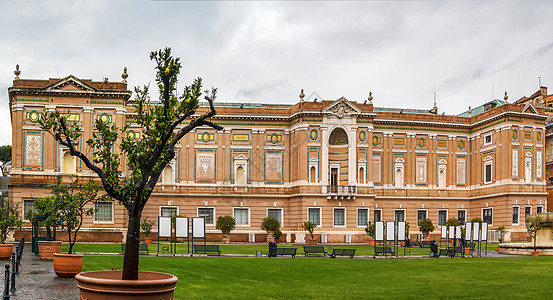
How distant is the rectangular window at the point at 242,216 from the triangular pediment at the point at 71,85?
730 inches

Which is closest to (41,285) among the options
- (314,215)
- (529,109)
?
(314,215)

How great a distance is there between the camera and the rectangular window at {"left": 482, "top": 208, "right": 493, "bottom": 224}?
64.2 meters

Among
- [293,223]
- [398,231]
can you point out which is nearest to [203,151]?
[293,223]

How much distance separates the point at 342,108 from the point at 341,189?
7972mm

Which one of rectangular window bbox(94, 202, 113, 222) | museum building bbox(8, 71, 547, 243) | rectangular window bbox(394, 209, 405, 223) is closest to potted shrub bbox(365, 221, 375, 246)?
museum building bbox(8, 71, 547, 243)

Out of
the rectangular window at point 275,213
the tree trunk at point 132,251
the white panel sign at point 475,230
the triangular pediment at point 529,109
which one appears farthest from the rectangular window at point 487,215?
the tree trunk at point 132,251

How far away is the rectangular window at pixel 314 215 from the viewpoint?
61031 mm

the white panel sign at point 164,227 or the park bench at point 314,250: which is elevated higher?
the white panel sign at point 164,227

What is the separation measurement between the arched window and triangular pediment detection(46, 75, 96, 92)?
23.5 metres

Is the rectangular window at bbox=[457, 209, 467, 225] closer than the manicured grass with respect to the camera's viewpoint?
No

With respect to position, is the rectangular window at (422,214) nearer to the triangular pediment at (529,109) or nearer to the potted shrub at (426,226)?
the potted shrub at (426,226)

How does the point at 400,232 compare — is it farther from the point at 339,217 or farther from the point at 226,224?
the point at 226,224

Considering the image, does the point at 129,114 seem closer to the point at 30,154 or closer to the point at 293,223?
the point at 30,154

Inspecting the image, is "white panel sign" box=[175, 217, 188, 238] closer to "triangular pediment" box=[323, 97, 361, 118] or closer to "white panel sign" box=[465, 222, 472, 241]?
"white panel sign" box=[465, 222, 472, 241]
